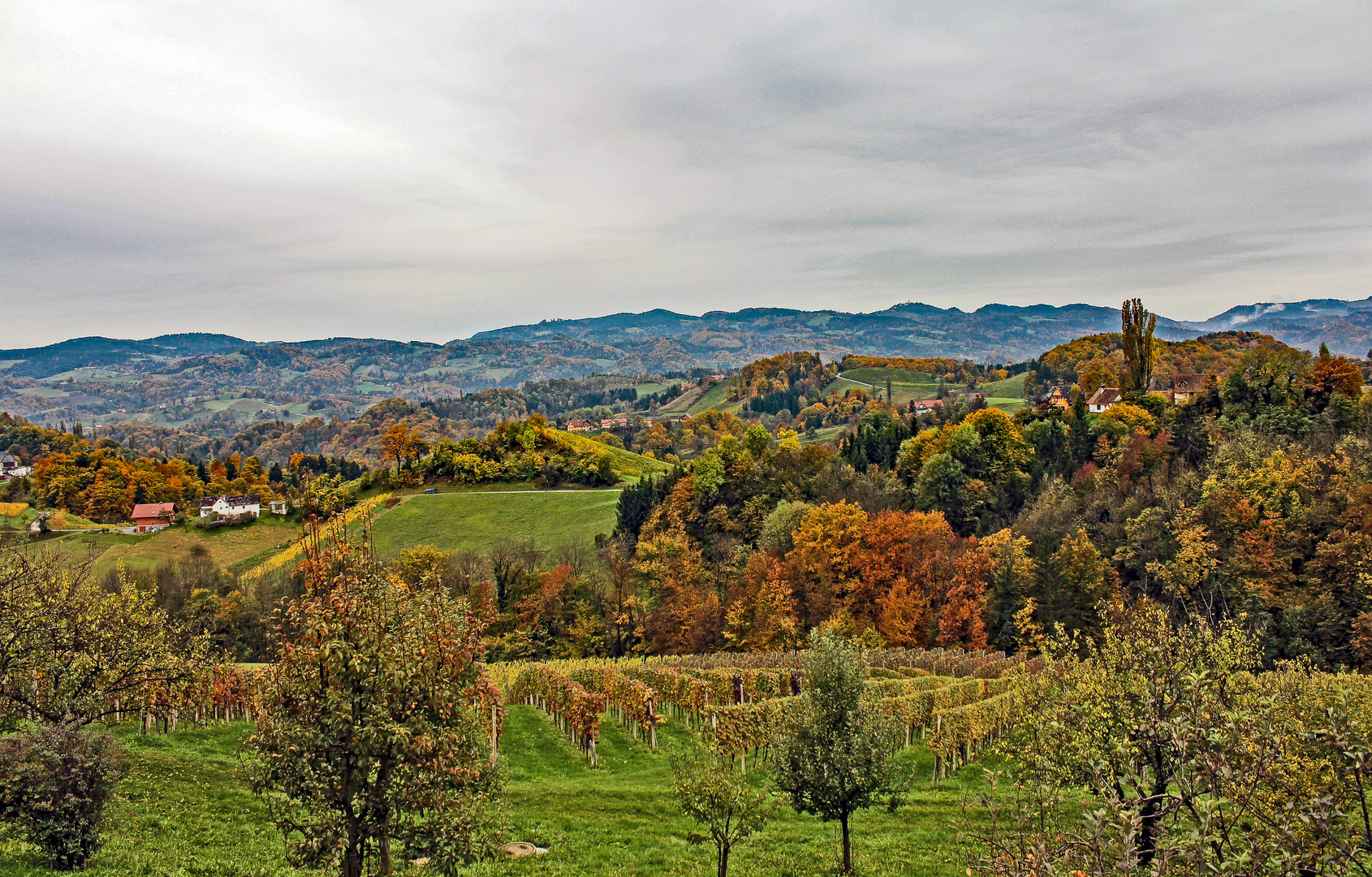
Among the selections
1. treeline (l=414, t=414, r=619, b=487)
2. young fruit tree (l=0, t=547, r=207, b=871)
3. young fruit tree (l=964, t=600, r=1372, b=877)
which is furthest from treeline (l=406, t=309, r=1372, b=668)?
young fruit tree (l=0, t=547, r=207, b=871)

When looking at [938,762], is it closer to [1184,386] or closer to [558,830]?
[558,830]

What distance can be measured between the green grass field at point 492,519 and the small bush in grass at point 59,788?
296 feet

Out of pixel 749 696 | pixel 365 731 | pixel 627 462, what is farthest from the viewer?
pixel 627 462

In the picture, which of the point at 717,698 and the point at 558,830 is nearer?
the point at 558,830

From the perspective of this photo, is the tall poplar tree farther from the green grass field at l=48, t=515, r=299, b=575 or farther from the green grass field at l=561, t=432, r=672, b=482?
the green grass field at l=48, t=515, r=299, b=575

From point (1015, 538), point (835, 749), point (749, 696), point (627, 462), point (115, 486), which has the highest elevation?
point (835, 749)

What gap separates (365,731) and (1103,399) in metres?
122

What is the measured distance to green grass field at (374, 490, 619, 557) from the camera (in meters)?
114

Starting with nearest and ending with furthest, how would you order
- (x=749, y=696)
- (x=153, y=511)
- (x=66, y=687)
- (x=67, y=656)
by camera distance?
(x=66, y=687) → (x=67, y=656) → (x=749, y=696) → (x=153, y=511)

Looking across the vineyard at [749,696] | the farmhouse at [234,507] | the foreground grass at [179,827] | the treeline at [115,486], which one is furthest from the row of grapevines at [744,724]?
the farmhouse at [234,507]

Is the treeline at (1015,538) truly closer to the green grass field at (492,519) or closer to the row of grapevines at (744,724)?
the green grass field at (492,519)

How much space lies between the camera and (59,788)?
18.8 metres

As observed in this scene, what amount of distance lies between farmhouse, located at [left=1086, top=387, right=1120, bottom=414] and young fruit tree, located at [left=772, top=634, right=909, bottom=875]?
102m

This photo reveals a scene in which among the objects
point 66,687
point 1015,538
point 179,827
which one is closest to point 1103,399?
point 1015,538
